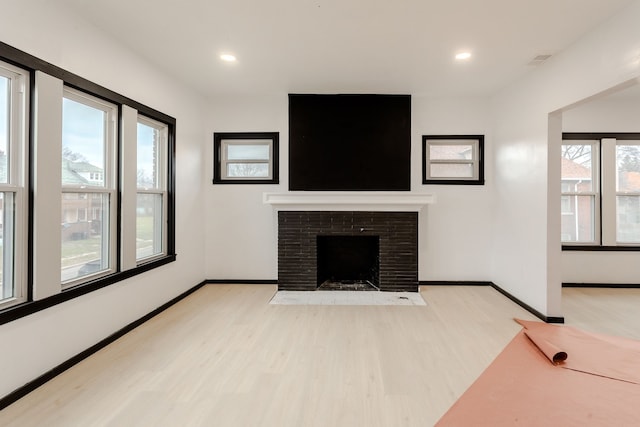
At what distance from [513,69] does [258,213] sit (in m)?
3.84

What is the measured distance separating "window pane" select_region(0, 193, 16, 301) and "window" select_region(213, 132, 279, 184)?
9.79ft

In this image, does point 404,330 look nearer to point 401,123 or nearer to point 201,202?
point 401,123

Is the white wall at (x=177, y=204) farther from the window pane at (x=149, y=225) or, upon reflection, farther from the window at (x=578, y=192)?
the window at (x=578, y=192)

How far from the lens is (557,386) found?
2314 mm

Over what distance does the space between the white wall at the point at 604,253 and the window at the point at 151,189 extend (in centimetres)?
576

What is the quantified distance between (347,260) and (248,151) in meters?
2.28

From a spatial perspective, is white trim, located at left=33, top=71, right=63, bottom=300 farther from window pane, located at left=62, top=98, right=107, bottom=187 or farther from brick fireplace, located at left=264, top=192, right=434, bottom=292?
brick fireplace, located at left=264, top=192, right=434, bottom=292

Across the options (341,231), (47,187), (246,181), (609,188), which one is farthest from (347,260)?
(609,188)

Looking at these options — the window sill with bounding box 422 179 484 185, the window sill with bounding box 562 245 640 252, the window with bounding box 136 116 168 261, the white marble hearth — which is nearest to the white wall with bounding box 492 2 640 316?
the window sill with bounding box 422 179 484 185

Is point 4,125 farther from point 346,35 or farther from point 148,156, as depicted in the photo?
point 346,35

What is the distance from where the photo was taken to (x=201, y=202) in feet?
16.6

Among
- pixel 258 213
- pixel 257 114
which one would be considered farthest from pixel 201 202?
pixel 257 114

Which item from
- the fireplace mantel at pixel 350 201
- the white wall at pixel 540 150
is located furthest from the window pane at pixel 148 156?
the white wall at pixel 540 150

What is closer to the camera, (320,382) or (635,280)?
(320,382)
